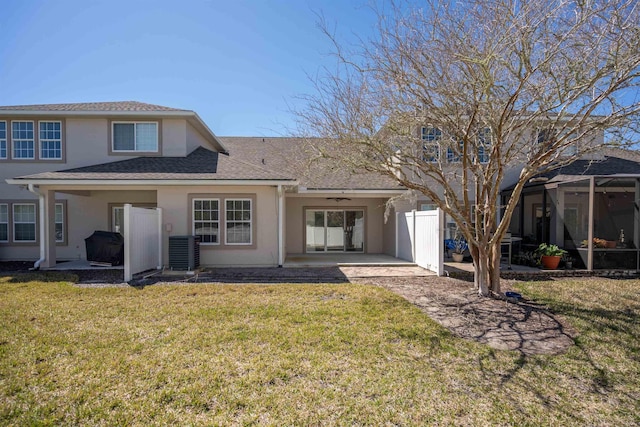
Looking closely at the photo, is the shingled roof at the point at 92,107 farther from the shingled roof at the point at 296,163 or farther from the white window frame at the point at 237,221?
the white window frame at the point at 237,221

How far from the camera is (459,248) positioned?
13914 millimetres

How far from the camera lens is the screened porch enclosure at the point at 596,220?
11.4m

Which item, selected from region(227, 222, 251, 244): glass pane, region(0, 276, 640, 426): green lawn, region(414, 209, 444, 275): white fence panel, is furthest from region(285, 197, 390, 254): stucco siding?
region(0, 276, 640, 426): green lawn

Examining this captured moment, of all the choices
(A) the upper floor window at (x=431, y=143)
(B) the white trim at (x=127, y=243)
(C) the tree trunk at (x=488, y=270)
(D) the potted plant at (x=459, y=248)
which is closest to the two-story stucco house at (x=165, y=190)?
(B) the white trim at (x=127, y=243)

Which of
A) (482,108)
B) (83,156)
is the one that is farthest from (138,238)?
(482,108)

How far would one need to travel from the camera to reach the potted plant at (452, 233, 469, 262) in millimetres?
13789

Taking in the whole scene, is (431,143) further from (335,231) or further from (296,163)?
(335,231)

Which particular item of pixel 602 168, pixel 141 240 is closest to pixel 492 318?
pixel 141 240

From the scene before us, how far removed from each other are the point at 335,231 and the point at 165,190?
A: 789 centimetres

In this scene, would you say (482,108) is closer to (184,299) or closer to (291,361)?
(291,361)

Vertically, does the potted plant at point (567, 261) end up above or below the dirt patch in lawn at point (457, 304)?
above

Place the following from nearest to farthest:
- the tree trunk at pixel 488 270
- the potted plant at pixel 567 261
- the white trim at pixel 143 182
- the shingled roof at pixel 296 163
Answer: the tree trunk at pixel 488 270
the white trim at pixel 143 182
the potted plant at pixel 567 261
the shingled roof at pixel 296 163

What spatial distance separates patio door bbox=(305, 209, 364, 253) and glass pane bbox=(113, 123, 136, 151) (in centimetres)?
794

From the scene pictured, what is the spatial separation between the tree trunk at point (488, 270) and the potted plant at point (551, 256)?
511 cm
